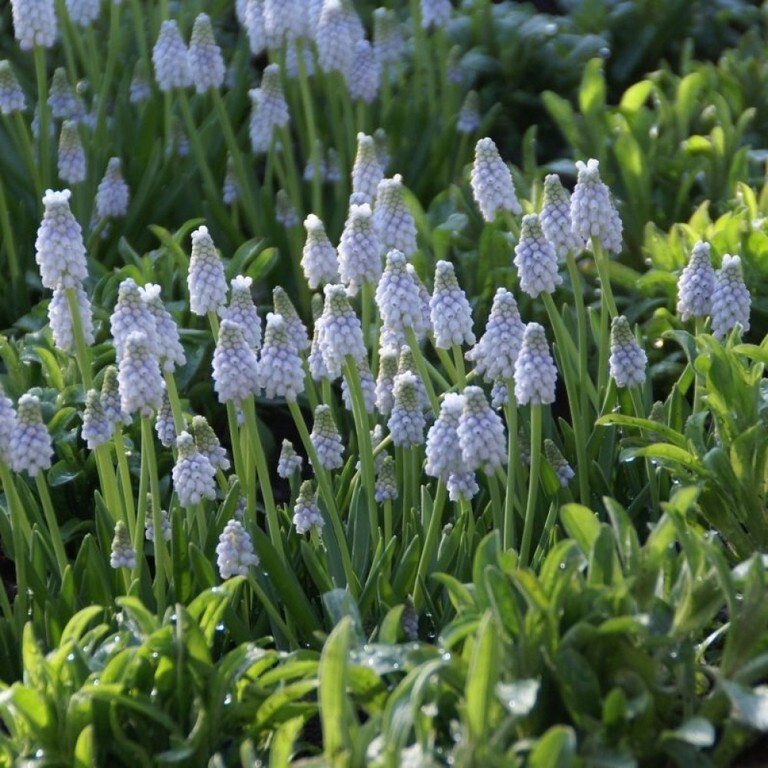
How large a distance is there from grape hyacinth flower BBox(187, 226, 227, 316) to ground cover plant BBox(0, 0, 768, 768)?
1 cm

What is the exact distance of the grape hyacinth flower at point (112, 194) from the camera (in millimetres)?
5289

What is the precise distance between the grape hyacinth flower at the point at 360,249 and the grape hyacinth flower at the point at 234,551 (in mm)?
613

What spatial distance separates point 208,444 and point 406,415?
0.48 metres

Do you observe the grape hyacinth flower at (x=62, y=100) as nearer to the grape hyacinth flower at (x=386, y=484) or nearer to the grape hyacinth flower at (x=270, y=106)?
the grape hyacinth flower at (x=270, y=106)

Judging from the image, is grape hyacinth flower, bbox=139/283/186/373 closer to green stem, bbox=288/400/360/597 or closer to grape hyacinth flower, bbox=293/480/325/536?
green stem, bbox=288/400/360/597

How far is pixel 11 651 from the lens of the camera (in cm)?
330

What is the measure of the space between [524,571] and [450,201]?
118 inches

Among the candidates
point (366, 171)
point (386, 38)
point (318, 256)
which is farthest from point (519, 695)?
point (386, 38)

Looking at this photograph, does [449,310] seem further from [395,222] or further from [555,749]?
[555,749]

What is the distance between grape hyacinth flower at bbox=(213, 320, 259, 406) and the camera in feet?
10.0

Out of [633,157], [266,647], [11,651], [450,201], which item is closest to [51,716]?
[11,651]

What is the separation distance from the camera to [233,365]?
3.06 metres

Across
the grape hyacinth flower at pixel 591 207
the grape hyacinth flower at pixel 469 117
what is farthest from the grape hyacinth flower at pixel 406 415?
the grape hyacinth flower at pixel 469 117

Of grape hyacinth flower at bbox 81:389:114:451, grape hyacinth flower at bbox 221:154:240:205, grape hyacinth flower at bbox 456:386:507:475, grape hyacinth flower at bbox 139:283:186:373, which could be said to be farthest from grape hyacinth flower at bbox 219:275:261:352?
grape hyacinth flower at bbox 221:154:240:205
